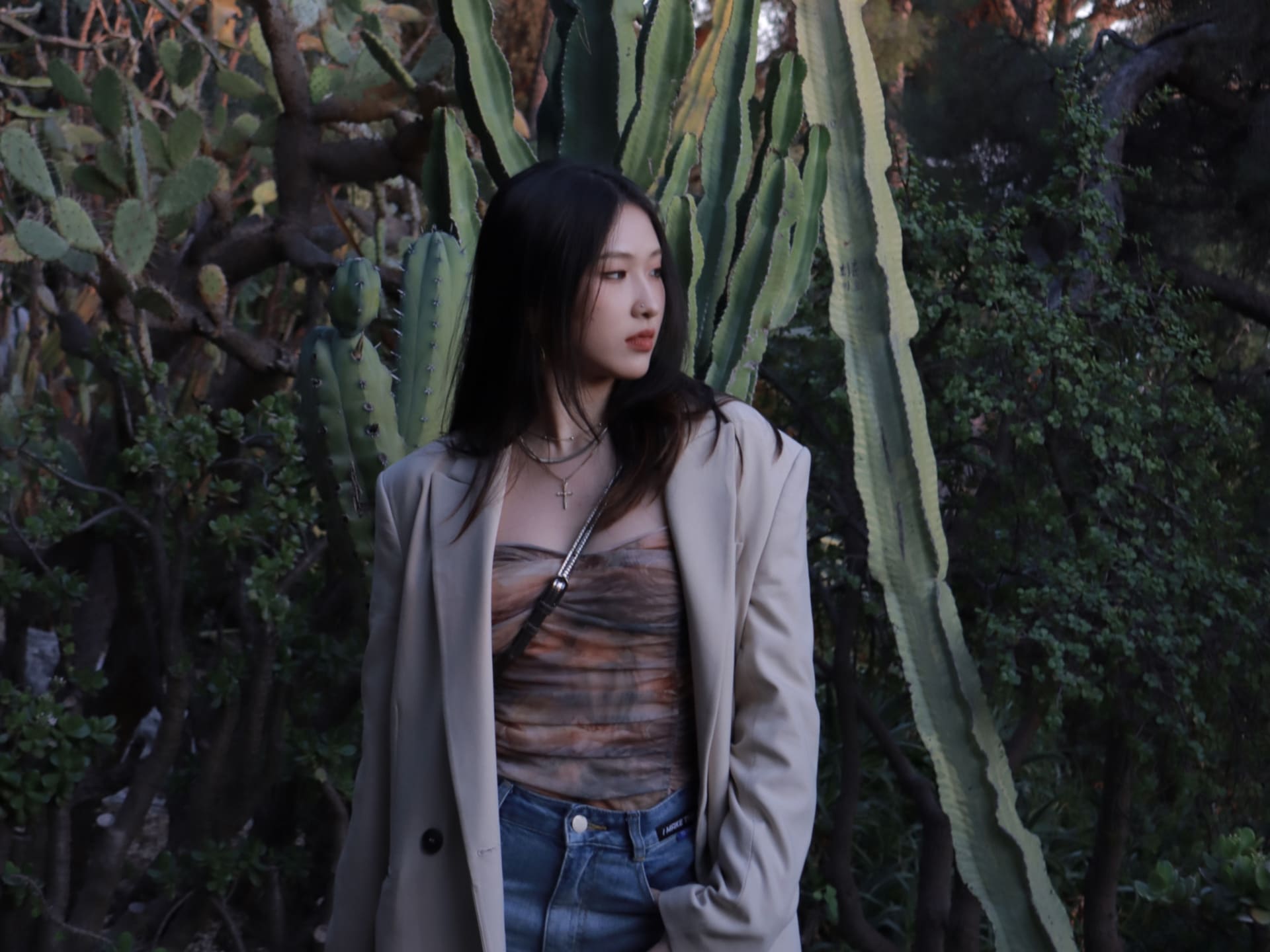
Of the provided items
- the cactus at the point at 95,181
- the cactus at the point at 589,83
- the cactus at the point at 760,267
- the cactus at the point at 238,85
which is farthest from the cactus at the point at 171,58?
the cactus at the point at 760,267

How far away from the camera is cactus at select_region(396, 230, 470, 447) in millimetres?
2361

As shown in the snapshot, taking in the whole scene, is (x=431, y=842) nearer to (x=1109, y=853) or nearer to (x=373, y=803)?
(x=373, y=803)

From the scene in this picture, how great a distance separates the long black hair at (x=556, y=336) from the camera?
1.61 meters

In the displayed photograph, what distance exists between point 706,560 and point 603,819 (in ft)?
1.07

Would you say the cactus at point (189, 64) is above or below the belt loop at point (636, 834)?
above

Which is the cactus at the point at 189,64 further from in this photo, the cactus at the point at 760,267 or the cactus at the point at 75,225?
the cactus at the point at 760,267

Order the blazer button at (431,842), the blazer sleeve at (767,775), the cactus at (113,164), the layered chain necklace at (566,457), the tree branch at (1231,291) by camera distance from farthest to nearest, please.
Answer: the tree branch at (1231,291), the cactus at (113,164), the layered chain necklace at (566,457), the blazer button at (431,842), the blazer sleeve at (767,775)

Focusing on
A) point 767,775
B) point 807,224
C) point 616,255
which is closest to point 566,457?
point 616,255

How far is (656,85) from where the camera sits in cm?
265

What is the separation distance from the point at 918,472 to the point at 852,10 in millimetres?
932

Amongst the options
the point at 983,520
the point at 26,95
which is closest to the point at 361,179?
the point at 983,520

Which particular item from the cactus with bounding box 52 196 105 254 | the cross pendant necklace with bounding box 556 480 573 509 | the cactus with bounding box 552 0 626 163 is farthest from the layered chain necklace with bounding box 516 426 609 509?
the cactus with bounding box 52 196 105 254

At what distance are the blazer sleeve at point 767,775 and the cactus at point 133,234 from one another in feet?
7.67

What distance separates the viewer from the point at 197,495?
140 inches
